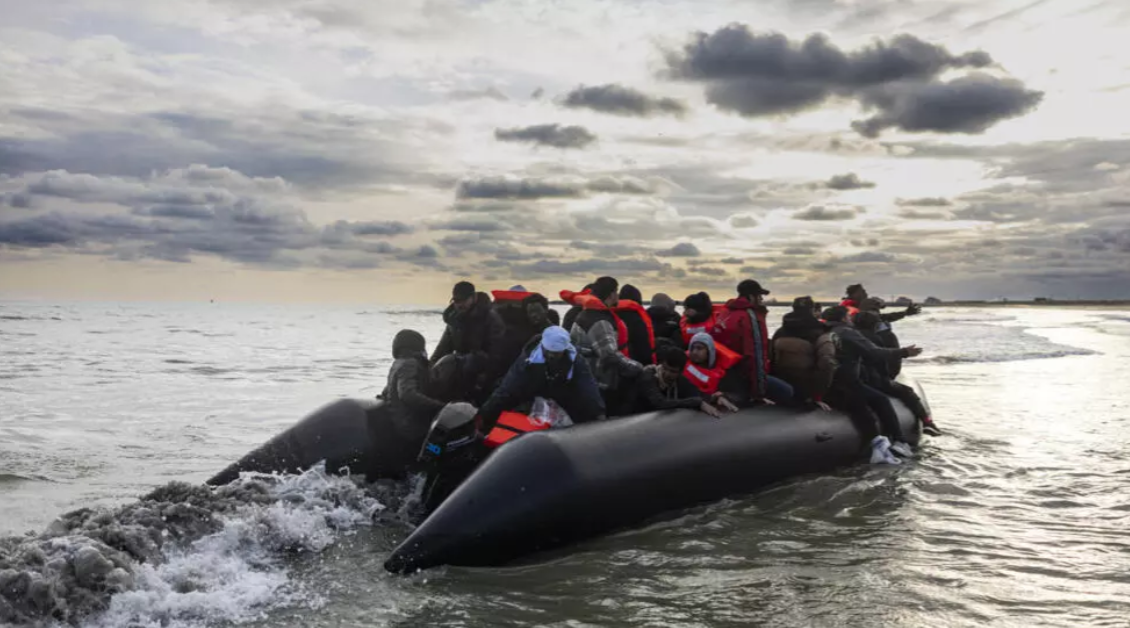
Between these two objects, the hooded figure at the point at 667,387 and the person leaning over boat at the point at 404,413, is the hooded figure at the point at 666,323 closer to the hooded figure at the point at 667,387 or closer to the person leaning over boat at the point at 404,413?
the hooded figure at the point at 667,387

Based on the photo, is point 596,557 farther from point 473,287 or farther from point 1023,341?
point 1023,341

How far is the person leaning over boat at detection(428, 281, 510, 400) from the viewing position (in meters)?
9.18

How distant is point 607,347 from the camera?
8.79m

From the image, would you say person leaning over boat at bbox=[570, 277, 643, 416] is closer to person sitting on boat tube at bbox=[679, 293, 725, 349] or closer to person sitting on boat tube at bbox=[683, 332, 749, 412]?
person sitting on boat tube at bbox=[683, 332, 749, 412]

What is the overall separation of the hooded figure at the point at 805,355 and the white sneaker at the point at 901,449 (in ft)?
4.63

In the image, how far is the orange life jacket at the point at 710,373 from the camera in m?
9.31

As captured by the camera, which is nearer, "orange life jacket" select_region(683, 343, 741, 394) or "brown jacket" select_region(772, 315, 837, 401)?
"orange life jacket" select_region(683, 343, 741, 394)

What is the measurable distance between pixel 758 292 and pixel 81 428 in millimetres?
11128

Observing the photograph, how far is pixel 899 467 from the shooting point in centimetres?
1112

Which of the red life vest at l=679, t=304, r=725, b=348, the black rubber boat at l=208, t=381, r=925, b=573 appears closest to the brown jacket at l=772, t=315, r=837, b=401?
the black rubber boat at l=208, t=381, r=925, b=573

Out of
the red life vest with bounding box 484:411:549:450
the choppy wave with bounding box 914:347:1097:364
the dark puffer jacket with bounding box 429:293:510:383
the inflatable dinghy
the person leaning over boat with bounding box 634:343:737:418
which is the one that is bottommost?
the choppy wave with bounding box 914:347:1097:364

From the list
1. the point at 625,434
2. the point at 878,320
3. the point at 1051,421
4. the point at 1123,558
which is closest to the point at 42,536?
the point at 625,434

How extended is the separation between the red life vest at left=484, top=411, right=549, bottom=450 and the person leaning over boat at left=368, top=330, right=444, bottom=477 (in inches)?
36.3

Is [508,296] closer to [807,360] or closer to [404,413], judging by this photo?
[404,413]
